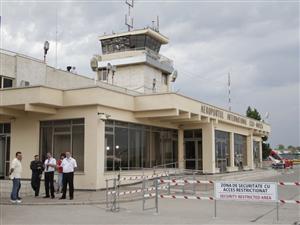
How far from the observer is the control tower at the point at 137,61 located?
48219 mm

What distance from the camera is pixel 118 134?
906 inches

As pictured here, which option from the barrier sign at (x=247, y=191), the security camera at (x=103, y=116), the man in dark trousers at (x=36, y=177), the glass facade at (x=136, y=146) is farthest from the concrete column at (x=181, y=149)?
the barrier sign at (x=247, y=191)

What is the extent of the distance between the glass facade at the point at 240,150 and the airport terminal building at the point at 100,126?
119 cm

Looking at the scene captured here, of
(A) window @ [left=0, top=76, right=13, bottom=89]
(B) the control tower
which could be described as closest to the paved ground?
(A) window @ [left=0, top=76, right=13, bottom=89]

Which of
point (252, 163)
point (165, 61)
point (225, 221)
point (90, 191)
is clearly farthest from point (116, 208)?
point (165, 61)

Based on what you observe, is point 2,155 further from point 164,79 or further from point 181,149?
point 164,79

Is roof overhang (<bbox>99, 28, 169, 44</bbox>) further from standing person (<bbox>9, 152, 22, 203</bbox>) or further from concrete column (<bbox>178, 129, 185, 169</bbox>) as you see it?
standing person (<bbox>9, 152, 22, 203</bbox>)

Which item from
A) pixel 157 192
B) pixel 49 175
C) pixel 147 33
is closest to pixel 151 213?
pixel 157 192

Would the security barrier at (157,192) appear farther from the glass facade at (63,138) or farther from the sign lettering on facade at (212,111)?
the sign lettering on facade at (212,111)

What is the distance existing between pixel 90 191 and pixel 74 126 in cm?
344

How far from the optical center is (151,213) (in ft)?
43.5

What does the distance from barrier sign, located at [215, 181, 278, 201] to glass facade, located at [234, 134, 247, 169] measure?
993 inches

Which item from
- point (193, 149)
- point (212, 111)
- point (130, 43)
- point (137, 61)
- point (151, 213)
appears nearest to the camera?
point (151, 213)

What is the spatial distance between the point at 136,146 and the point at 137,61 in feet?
80.2
